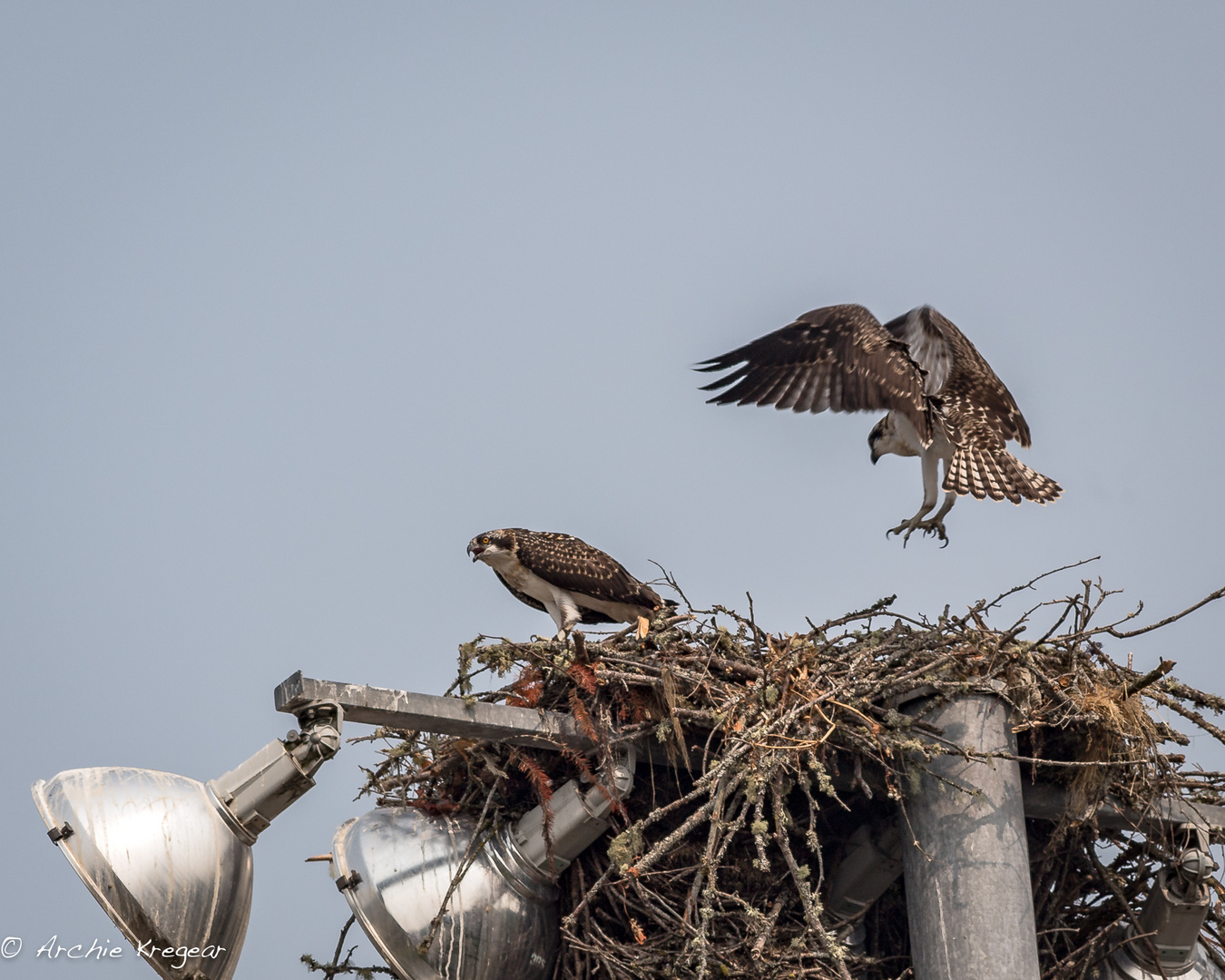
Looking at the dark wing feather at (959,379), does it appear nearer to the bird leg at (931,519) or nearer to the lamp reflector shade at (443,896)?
the bird leg at (931,519)

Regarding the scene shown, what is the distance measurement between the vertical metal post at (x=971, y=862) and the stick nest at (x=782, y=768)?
A: 0.34 ft

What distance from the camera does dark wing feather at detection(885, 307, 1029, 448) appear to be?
9.29 metres

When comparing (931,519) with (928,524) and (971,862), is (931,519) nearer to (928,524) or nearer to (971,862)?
(928,524)

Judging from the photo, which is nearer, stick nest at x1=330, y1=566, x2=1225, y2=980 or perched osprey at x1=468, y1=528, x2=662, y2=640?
stick nest at x1=330, y1=566, x2=1225, y2=980

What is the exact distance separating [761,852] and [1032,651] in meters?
1.69

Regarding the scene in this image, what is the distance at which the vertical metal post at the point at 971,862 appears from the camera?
5.95 meters

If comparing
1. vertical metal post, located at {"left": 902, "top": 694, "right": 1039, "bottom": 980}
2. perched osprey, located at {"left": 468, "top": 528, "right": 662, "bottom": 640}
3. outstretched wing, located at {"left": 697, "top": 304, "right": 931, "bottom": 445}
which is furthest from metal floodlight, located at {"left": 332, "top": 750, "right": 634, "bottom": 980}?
outstretched wing, located at {"left": 697, "top": 304, "right": 931, "bottom": 445}

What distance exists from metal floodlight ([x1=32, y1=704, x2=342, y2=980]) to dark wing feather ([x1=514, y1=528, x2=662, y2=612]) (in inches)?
120

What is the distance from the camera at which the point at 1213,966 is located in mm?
6984

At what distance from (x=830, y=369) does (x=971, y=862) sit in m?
3.61

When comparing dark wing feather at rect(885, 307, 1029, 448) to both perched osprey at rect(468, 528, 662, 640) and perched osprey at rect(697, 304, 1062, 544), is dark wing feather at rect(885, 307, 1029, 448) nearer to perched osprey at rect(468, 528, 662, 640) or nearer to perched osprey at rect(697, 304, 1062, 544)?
perched osprey at rect(697, 304, 1062, 544)

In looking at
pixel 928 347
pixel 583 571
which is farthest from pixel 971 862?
pixel 928 347

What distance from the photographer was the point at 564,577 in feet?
27.0

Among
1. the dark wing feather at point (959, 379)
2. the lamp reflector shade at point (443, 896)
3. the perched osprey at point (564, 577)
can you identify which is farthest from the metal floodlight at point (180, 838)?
the dark wing feather at point (959, 379)
